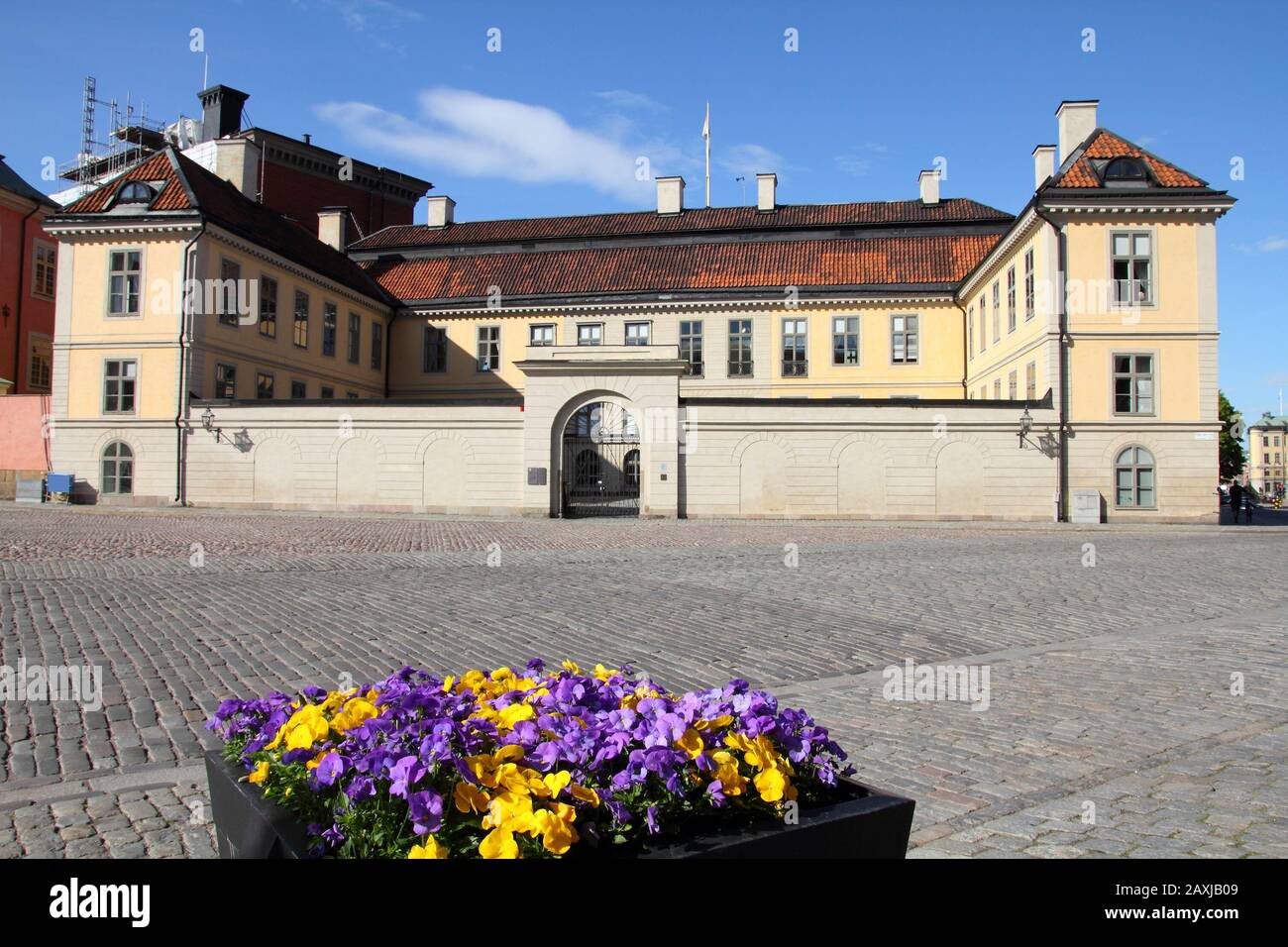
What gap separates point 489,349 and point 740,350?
11388 millimetres

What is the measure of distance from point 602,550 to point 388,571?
Answer: 5059mm

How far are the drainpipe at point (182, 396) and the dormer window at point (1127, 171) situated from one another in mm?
29196

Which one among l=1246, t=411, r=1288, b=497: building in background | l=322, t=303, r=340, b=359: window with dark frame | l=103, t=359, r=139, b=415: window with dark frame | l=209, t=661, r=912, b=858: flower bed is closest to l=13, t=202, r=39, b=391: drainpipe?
l=103, t=359, r=139, b=415: window with dark frame

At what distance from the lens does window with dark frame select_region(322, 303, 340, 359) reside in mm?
38781

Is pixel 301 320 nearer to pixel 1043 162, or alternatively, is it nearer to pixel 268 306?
pixel 268 306

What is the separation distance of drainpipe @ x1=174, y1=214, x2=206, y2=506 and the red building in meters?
13.6

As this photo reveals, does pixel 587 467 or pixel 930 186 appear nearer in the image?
pixel 587 467

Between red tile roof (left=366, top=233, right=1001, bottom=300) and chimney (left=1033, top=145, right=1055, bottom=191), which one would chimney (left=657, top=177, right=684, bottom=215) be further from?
chimney (left=1033, top=145, right=1055, bottom=191)

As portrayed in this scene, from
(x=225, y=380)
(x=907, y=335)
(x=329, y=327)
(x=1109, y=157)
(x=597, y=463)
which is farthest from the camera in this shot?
(x=907, y=335)

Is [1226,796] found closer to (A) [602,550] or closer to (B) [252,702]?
(B) [252,702]

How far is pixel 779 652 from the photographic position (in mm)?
8125

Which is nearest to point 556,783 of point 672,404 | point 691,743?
point 691,743

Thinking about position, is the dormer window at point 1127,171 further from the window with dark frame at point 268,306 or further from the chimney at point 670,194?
the window with dark frame at point 268,306

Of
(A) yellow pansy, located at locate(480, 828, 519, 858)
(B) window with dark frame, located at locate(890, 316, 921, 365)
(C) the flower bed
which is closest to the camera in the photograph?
(A) yellow pansy, located at locate(480, 828, 519, 858)
